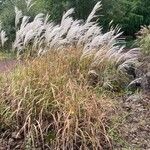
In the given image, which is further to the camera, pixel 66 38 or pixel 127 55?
pixel 127 55

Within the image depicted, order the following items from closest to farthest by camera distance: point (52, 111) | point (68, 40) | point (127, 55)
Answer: point (52, 111) < point (68, 40) < point (127, 55)

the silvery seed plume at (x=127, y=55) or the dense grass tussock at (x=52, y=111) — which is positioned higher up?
the dense grass tussock at (x=52, y=111)

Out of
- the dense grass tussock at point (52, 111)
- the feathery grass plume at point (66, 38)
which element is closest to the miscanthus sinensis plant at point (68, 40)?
the feathery grass plume at point (66, 38)

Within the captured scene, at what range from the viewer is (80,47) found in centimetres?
711

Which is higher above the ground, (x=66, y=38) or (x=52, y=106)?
(x=66, y=38)

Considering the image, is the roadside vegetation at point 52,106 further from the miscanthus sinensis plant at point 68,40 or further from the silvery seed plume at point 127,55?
the silvery seed plume at point 127,55

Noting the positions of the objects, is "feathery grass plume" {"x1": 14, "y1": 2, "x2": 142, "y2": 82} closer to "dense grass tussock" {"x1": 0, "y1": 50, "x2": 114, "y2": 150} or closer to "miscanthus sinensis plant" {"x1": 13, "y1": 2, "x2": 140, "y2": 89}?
"miscanthus sinensis plant" {"x1": 13, "y1": 2, "x2": 140, "y2": 89}

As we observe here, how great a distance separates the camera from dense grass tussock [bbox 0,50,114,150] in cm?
520

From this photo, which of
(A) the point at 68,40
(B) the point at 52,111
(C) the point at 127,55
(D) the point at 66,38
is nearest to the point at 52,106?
(B) the point at 52,111

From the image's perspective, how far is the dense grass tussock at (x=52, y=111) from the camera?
5.20 metres

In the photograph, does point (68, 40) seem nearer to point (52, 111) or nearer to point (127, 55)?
A: point (127, 55)

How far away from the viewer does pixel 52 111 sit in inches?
212

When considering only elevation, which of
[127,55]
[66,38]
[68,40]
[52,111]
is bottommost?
[127,55]

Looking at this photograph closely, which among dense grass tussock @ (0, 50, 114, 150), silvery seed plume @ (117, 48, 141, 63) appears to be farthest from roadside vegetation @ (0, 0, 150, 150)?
silvery seed plume @ (117, 48, 141, 63)
